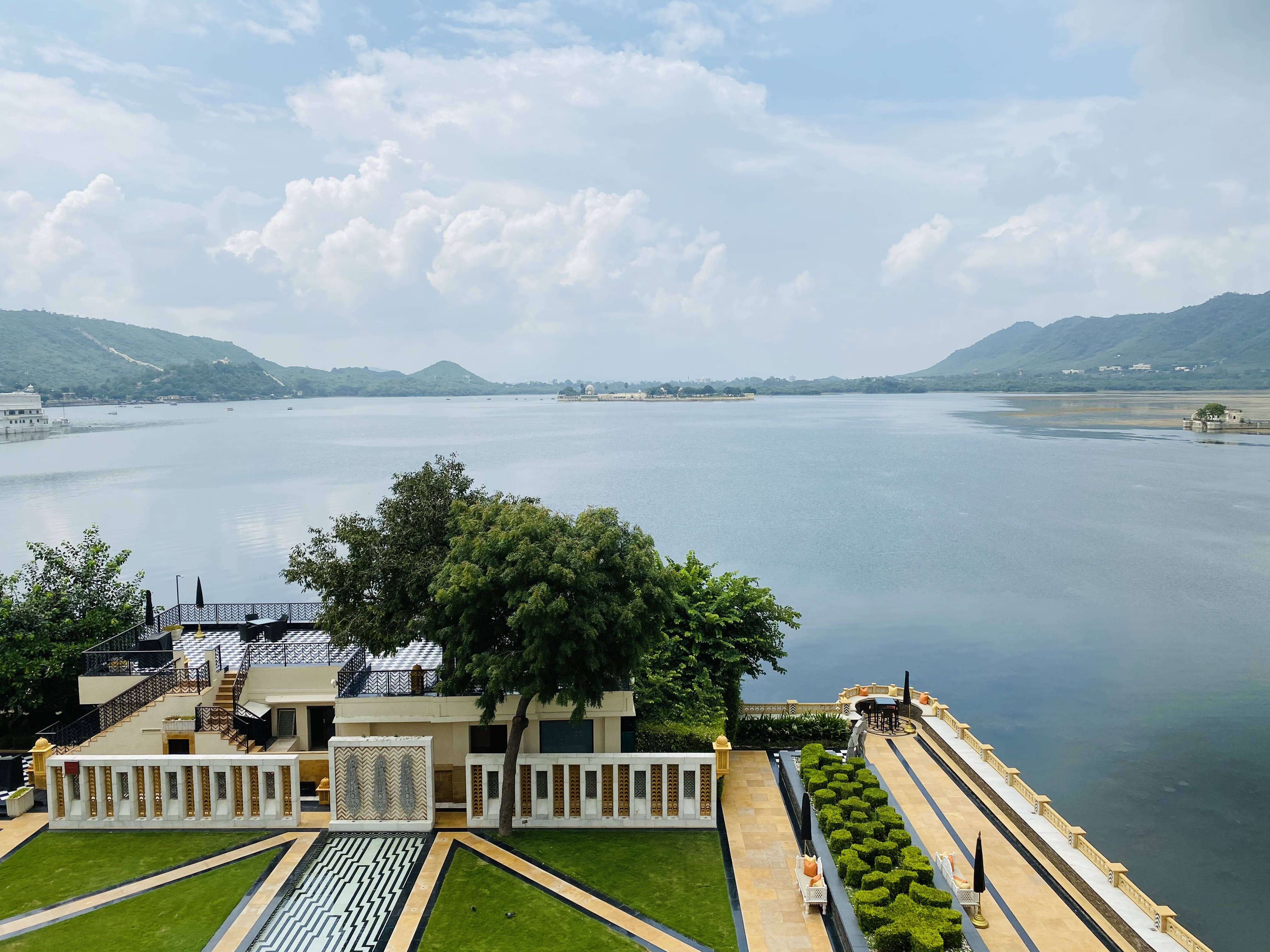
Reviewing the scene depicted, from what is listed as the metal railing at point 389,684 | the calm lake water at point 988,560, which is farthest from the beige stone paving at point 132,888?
the calm lake water at point 988,560

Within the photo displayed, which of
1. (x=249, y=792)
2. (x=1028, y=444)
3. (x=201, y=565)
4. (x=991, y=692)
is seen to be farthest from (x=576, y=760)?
(x=1028, y=444)

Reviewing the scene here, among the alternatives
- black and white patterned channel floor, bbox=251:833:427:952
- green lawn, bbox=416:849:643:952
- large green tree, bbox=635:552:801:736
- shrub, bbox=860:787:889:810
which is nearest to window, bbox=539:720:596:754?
large green tree, bbox=635:552:801:736

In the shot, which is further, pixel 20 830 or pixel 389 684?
pixel 389 684

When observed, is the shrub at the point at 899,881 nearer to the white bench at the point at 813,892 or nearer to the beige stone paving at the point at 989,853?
the white bench at the point at 813,892

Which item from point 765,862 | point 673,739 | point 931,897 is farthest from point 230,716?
point 931,897

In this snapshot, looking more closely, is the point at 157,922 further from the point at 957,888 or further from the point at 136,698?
the point at 957,888

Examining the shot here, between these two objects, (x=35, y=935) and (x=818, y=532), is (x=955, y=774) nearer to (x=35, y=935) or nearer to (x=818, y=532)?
(x=35, y=935)

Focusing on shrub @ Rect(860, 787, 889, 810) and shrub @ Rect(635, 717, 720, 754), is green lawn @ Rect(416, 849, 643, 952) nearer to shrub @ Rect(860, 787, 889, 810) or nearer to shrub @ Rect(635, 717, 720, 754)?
shrub @ Rect(635, 717, 720, 754)

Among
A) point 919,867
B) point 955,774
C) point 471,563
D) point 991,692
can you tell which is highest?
point 471,563
